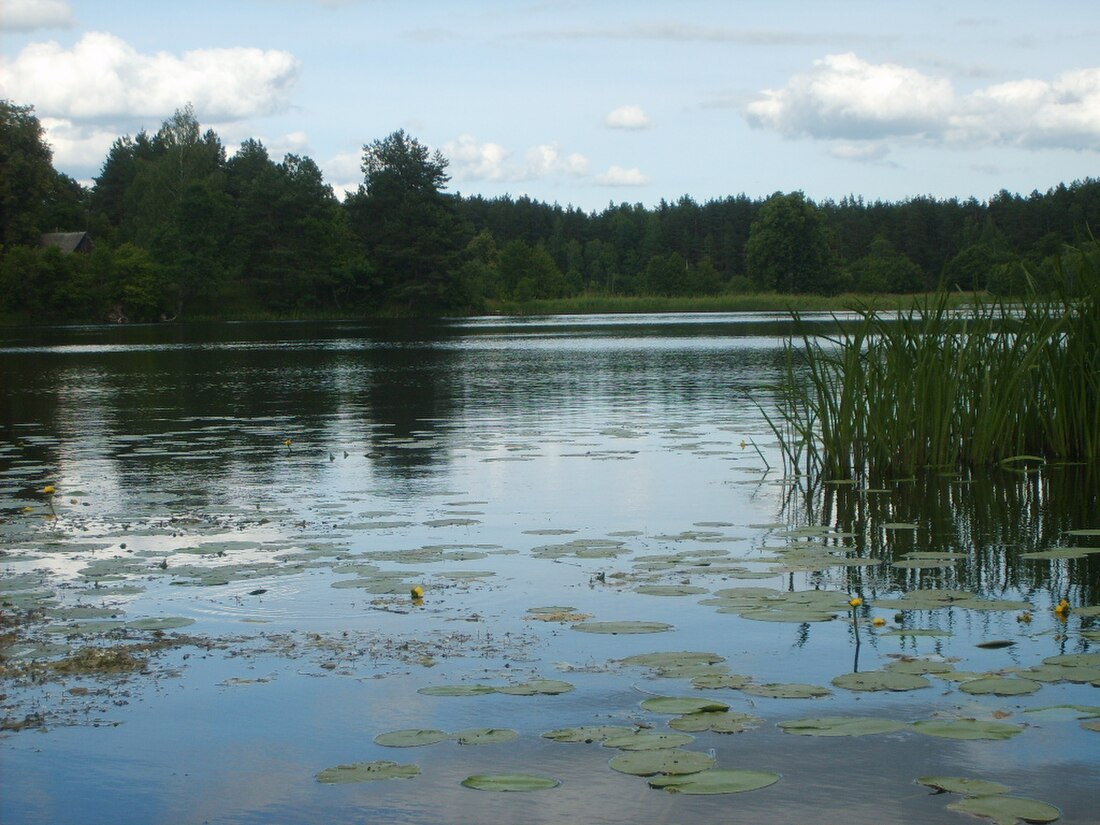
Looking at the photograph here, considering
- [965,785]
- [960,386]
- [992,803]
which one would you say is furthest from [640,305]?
[992,803]

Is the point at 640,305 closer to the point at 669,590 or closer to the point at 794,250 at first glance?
the point at 794,250

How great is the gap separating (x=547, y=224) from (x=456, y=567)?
540 ft

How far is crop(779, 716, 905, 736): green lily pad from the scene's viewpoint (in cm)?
427

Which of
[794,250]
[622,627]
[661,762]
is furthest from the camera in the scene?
[794,250]

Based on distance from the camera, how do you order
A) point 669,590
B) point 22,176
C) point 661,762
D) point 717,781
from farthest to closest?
point 22,176
point 669,590
point 661,762
point 717,781

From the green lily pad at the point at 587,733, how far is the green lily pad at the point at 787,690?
667 mm

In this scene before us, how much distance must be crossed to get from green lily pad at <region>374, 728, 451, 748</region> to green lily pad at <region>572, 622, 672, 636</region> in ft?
4.71

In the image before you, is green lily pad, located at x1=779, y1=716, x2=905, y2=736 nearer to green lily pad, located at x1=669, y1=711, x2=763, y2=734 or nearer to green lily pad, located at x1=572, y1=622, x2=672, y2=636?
green lily pad, located at x1=669, y1=711, x2=763, y2=734

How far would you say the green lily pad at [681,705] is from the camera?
14.7 ft

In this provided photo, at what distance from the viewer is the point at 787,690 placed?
474cm

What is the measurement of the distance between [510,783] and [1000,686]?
2.09 metres

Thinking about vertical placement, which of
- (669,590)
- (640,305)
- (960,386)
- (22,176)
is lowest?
(669,590)

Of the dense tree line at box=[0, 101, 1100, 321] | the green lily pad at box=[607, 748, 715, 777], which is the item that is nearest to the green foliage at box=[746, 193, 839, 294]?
the dense tree line at box=[0, 101, 1100, 321]

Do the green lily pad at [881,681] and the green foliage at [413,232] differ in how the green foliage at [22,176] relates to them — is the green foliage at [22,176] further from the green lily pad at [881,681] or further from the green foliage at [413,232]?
the green lily pad at [881,681]
